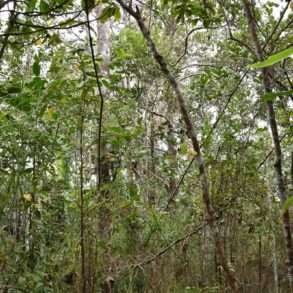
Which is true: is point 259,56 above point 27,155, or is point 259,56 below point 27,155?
above

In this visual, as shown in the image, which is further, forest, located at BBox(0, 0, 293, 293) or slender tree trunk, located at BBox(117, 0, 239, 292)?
slender tree trunk, located at BBox(117, 0, 239, 292)

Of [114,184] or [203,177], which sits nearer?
[203,177]

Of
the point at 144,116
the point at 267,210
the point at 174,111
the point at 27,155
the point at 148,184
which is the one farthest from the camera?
the point at 174,111

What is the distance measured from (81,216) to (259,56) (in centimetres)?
105

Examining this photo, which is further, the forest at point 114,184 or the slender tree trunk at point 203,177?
the slender tree trunk at point 203,177

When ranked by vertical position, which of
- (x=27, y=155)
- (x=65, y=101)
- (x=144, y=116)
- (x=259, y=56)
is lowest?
(x=27, y=155)

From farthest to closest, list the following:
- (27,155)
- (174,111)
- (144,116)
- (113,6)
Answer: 1. (174,111)
2. (144,116)
3. (27,155)
4. (113,6)

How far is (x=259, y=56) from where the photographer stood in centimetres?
191

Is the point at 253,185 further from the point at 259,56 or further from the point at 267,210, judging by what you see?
the point at 259,56

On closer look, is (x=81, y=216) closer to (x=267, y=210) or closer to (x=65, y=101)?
(x=65, y=101)

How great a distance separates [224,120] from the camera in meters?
3.47

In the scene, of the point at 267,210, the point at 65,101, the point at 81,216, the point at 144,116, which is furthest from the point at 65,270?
the point at 144,116

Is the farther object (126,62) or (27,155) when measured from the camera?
(126,62)

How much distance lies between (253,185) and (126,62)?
230cm
